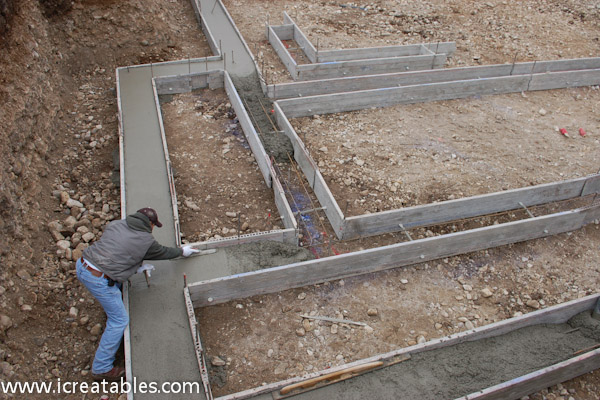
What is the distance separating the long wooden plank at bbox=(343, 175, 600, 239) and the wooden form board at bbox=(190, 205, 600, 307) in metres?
0.59

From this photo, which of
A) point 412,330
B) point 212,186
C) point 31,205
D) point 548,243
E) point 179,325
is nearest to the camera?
point 179,325

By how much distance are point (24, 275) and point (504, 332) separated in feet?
18.3

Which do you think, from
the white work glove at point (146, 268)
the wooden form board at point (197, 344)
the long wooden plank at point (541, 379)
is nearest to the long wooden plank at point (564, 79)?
the long wooden plank at point (541, 379)

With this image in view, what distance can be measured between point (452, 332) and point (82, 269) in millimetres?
4204

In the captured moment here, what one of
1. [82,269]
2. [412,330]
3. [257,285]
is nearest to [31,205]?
[82,269]

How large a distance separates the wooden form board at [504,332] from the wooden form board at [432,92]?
5.26 m

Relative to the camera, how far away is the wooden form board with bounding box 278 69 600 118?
347 inches

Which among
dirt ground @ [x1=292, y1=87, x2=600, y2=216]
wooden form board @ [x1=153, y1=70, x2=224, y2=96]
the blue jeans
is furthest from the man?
wooden form board @ [x1=153, y1=70, x2=224, y2=96]

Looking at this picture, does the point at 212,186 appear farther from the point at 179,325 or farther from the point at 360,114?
the point at 360,114

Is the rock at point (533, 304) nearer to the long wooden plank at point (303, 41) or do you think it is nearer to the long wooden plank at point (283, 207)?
the long wooden plank at point (283, 207)

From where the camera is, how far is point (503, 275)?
6.19 m

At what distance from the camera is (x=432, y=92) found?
9.51m

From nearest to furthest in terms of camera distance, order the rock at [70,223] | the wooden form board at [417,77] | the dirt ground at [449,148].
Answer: the rock at [70,223] → the dirt ground at [449,148] → the wooden form board at [417,77]

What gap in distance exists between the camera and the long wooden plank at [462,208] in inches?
251
